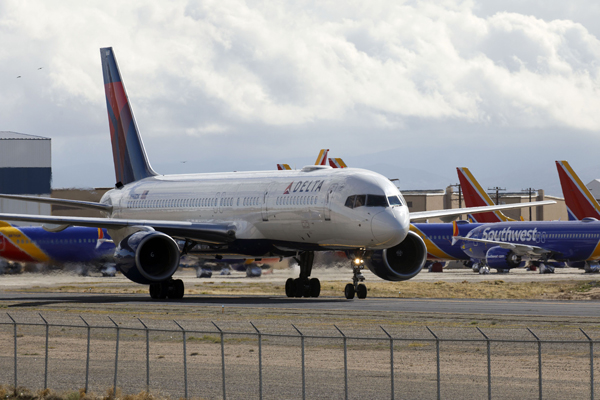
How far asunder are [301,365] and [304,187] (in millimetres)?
19285

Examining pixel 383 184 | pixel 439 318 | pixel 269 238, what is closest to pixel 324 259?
pixel 269 238

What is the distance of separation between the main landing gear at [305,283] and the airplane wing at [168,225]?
3353 millimetres

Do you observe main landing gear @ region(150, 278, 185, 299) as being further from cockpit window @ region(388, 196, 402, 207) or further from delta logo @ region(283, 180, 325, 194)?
cockpit window @ region(388, 196, 402, 207)

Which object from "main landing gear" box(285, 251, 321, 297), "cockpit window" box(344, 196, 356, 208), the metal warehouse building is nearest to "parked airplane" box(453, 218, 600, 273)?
"main landing gear" box(285, 251, 321, 297)

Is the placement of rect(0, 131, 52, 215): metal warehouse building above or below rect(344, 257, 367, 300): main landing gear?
above

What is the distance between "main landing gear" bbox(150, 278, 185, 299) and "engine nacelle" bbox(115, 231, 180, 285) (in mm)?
1832

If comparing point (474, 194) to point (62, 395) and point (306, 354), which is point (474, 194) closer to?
point (306, 354)

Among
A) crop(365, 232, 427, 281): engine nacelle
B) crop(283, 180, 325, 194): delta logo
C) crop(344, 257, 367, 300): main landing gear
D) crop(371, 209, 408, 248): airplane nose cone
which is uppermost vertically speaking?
crop(283, 180, 325, 194): delta logo

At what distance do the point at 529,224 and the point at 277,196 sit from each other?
163ft

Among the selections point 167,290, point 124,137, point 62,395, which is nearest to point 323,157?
point 124,137

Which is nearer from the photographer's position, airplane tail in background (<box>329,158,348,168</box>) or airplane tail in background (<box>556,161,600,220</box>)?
airplane tail in background (<box>556,161,600,220</box>)

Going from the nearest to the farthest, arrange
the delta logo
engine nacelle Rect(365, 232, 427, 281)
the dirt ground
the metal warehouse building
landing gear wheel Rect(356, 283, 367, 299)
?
the dirt ground, the delta logo, landing gear wheel Rect(356, 283, 367, 299), engine nacelle Rect(365, 232, 427, 281), the metal warehouse building

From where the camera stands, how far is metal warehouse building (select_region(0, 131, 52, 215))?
9788cm

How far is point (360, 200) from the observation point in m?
35.7
